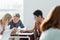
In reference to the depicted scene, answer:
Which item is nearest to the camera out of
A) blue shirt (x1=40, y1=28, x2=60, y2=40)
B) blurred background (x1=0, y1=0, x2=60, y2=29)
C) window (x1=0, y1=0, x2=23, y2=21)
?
blue shirt (x1=40, y1=28, x2=60, y2=40)

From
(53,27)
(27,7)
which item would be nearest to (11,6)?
(27,7)

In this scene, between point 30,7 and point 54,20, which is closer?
point 54,20

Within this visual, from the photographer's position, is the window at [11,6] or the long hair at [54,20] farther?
the window at [11,6]

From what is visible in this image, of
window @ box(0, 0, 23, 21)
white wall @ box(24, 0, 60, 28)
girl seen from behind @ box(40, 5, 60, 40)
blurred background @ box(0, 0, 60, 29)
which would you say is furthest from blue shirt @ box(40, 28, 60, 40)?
window @ box(0, 0, 23, 21)

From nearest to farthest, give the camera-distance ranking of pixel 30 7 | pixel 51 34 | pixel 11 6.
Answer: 1. pixel 51 34
2. pixel 30 7
3. pixel 11 6

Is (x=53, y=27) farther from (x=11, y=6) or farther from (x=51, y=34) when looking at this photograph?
(x=11, y=6)

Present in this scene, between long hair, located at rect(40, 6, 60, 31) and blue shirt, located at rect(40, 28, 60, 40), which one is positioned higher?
long hair, located at rect(40, 6, 60, 31)

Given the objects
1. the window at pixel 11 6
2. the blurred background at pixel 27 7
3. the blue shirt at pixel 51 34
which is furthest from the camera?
the window at pixel 11 6

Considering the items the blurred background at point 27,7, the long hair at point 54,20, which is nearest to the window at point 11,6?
the blurred background at point 27,7

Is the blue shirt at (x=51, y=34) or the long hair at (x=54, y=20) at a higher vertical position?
the long hair at (x=54, y=20)

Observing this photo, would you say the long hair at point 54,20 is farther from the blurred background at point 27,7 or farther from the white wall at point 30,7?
the white wall at point 30,7

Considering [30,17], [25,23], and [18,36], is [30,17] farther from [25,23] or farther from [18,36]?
[18,36]

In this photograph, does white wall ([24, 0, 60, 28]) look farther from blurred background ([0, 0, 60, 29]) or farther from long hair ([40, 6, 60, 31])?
long hair ([40, 6, 60, 31])

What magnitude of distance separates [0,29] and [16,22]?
0.97m
